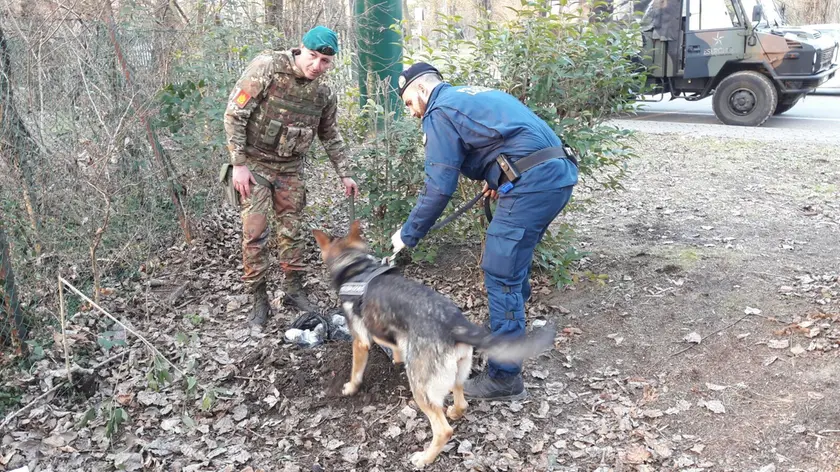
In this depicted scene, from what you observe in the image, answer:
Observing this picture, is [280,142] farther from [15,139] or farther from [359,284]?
[15,139]

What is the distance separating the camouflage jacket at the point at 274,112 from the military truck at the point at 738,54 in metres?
8.14

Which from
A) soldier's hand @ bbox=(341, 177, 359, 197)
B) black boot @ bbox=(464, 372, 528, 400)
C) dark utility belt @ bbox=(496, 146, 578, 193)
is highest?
dark utility belt @ bbox=(496, 146, 578, 193)

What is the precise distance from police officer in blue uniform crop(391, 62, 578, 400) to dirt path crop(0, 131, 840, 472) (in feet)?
2.80

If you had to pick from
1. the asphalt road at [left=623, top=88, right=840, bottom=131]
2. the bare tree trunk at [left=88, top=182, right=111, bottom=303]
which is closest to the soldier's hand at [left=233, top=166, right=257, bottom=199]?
the bare tree trunk at [left=88, top=182, right=111, bottom=303]

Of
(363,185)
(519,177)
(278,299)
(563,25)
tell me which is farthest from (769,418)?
(278,299)

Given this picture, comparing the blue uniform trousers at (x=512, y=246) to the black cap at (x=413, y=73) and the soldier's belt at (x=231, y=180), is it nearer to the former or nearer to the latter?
the black cap at (x=413, y=73)

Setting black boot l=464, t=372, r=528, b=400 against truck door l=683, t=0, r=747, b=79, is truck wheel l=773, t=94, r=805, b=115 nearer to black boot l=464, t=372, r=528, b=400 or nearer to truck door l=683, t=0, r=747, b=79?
truck door l=683, t=0, r=747, b=79

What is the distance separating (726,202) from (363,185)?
4.49m

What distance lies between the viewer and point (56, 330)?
3.90m

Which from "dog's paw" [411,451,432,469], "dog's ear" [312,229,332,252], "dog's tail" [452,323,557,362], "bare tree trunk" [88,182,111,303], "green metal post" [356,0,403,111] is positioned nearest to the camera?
"dog's tail" [452,323,557,362]

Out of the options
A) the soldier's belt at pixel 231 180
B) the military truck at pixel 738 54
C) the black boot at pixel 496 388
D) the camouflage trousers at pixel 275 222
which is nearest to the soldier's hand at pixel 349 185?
the camouflage trousers at pixel 275 222

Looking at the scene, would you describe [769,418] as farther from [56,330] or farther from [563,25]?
[56,330]

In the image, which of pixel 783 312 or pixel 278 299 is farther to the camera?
pixel 278 299

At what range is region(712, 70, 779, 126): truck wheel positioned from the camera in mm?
10692
